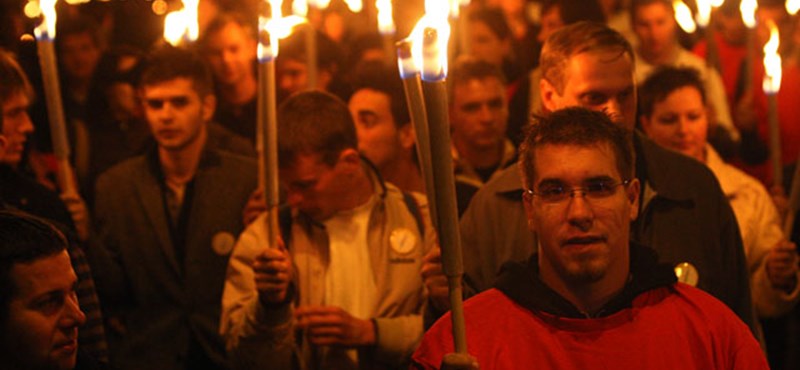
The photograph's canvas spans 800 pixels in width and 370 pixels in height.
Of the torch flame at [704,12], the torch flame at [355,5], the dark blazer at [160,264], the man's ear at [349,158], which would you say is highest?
the torch flame at [355,5]

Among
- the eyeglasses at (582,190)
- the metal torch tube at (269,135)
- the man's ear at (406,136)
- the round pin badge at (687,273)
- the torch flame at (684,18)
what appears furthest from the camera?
the torch flame at (684,18)

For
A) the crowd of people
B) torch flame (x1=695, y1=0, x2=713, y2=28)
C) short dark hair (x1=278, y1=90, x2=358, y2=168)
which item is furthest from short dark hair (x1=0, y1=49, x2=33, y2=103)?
torch flame (x1=695, y1=0, x2=713, y2=28)

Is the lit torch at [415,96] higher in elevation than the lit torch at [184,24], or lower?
lower

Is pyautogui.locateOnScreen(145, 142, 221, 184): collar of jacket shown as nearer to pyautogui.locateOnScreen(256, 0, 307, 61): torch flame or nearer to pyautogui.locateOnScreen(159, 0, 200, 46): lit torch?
pyautogui.locateOnScreen(159, 0, 200, 46): lit torch

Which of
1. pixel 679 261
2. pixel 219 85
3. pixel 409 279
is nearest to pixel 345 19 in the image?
pixel 219 85

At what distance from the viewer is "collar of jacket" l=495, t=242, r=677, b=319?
3.72 meters

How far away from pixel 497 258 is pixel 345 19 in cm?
813

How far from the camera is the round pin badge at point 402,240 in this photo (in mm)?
5266

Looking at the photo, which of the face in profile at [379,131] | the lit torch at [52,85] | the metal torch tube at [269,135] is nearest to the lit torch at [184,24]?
the face in profile at [379,131]

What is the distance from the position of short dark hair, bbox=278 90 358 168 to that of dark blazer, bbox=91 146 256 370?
94cm

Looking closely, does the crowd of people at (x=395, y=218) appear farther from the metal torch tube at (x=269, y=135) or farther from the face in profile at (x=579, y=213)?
the metal torch tube at (x=269, y=135)

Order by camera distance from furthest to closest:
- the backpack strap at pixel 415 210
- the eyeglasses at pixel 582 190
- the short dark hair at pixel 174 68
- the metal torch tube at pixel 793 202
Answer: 1. the short dark hair at pixel 174 68
2. the metal torch tube at pixel 793 202
3. the backpack strap at pixel 415 210
4. the eyeglasses at pixel 582 190

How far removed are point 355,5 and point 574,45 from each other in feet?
25.9

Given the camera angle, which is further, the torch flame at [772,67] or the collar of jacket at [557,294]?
the torch flame at [772,67]
